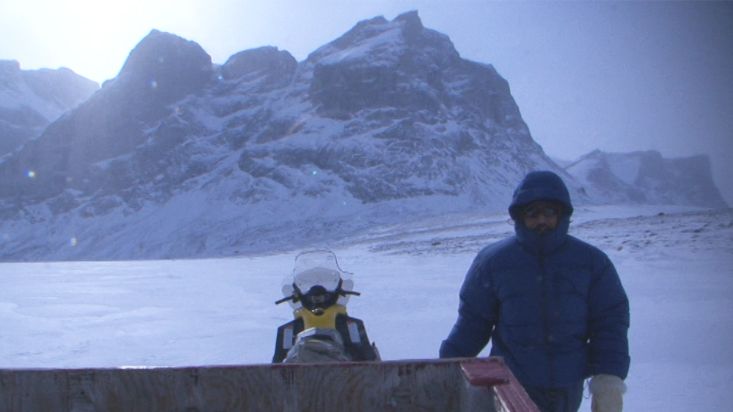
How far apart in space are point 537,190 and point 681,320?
5.39 m

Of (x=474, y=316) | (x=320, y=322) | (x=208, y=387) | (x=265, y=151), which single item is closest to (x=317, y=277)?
(x=320, y=322)

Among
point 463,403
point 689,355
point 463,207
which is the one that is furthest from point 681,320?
point 463,207

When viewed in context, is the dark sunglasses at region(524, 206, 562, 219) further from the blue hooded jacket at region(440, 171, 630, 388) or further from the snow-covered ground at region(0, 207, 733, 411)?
the snow-covered ground at region(0, 207, 733, 411)

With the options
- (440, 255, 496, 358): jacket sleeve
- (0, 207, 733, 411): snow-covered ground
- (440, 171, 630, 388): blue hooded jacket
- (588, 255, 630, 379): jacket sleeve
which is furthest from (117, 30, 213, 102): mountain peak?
(588, 255, 630, 379): jacket sleeve

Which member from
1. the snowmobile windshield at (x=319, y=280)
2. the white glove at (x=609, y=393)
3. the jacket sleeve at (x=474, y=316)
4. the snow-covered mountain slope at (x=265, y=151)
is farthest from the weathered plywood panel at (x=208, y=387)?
the snow-covered mountain slope at (x=265, y=151)

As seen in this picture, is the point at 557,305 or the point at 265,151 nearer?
the point at 557,305

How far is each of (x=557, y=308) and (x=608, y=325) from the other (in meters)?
0.26

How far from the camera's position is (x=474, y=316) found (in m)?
2.94

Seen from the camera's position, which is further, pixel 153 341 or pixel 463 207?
pixel 463 207

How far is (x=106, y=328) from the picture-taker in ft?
27.9

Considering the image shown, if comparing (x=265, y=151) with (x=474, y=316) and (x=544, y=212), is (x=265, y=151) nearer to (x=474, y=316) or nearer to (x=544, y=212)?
(x=474, y=316)

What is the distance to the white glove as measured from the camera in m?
2.63

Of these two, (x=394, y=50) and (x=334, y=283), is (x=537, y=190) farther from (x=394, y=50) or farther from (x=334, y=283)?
(x=394, y=50)

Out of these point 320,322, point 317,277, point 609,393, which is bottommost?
point 609,393
